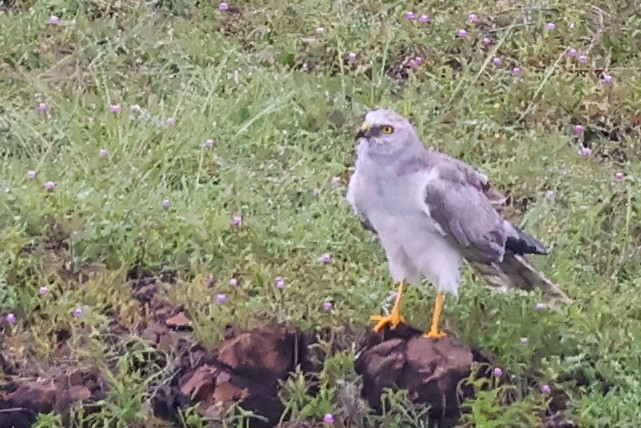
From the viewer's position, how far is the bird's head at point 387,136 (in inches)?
179

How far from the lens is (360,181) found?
4621mm

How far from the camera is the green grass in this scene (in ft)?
15.8

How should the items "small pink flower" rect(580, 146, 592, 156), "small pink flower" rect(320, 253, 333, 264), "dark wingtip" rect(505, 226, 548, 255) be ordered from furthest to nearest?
1. "small pink flower" rect(580, 146, 592, 156)
2. "small pink flower" rect(320, 253, 333, 264)
3. "dark wingtip" rect(505, 226, 548, 255)

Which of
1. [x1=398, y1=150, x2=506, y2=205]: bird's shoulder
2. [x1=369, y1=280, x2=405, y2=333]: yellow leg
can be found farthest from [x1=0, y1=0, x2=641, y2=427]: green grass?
[x1=398, y1=150, x2=506, y2=205]: bird's shoulder

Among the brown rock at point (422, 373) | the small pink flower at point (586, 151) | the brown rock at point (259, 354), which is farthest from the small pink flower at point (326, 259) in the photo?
the small pink flower at point (586, 151)

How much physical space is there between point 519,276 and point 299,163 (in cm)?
153

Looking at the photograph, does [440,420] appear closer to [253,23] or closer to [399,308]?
[399,308]

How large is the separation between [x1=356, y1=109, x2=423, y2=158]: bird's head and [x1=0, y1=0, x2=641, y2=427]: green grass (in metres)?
0.71

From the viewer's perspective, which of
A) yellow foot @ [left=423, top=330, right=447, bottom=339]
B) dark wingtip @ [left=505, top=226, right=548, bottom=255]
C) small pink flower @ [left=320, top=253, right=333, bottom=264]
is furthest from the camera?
small pink flower @ [left=320, top=253, right=333, bottom=264]

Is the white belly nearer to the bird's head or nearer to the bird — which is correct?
the bird

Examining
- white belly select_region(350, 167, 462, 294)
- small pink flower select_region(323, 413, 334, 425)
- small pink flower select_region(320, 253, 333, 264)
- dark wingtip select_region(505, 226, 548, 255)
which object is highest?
white belly select_region(350, 167, 462, 294)

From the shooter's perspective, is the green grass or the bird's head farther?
the green grass

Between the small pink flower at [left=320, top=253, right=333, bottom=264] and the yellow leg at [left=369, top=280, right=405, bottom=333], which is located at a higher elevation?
the yellow leg at [left=369, top=280, right=405, bottom=333]

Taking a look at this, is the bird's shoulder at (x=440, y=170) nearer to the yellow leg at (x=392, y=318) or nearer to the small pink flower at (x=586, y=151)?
the yellow leg at (x=392, y=318)
